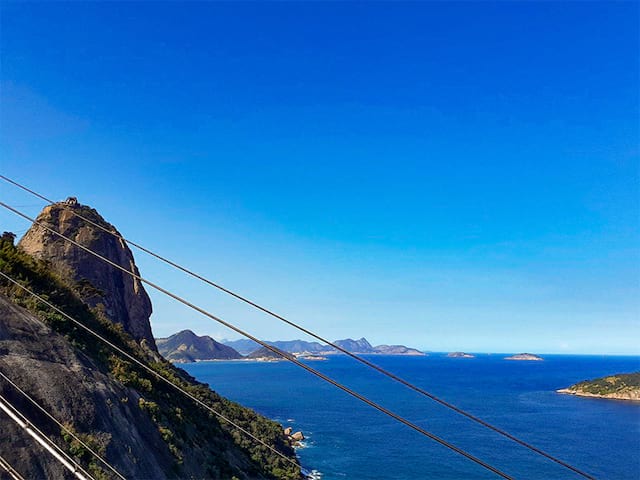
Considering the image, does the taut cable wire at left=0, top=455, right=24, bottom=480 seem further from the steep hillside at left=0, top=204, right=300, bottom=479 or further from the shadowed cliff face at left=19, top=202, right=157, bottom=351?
the shadowed cliff face at left=19, top=202, right=157, bottom=351

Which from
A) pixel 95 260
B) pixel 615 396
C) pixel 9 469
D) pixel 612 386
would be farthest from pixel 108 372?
pixel 612 386

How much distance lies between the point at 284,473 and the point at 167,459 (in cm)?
2795

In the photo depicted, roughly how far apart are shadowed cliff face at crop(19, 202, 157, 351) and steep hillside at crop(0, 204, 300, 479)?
126 ft

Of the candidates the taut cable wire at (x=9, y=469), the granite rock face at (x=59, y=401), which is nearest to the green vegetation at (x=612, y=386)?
the granite rock face at (x=59, y=401)

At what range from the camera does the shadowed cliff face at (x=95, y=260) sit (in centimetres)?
6419

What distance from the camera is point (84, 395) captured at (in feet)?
52.2

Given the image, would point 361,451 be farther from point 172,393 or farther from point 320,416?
point 172,393

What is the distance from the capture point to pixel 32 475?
11227 mm

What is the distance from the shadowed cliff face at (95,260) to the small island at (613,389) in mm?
149277

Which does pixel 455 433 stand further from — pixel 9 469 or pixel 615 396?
pixel 615 396

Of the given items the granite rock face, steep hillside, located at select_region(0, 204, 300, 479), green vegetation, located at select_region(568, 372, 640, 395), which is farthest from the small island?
the granite rock face

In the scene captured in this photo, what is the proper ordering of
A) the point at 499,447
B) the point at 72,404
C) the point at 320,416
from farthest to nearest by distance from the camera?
the point at 320,416 → the point at 499,447 → the point at 72,404

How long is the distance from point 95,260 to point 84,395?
235 feet

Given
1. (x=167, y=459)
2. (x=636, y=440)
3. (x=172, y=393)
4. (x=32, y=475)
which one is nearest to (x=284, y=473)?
(x=172, y=393)
